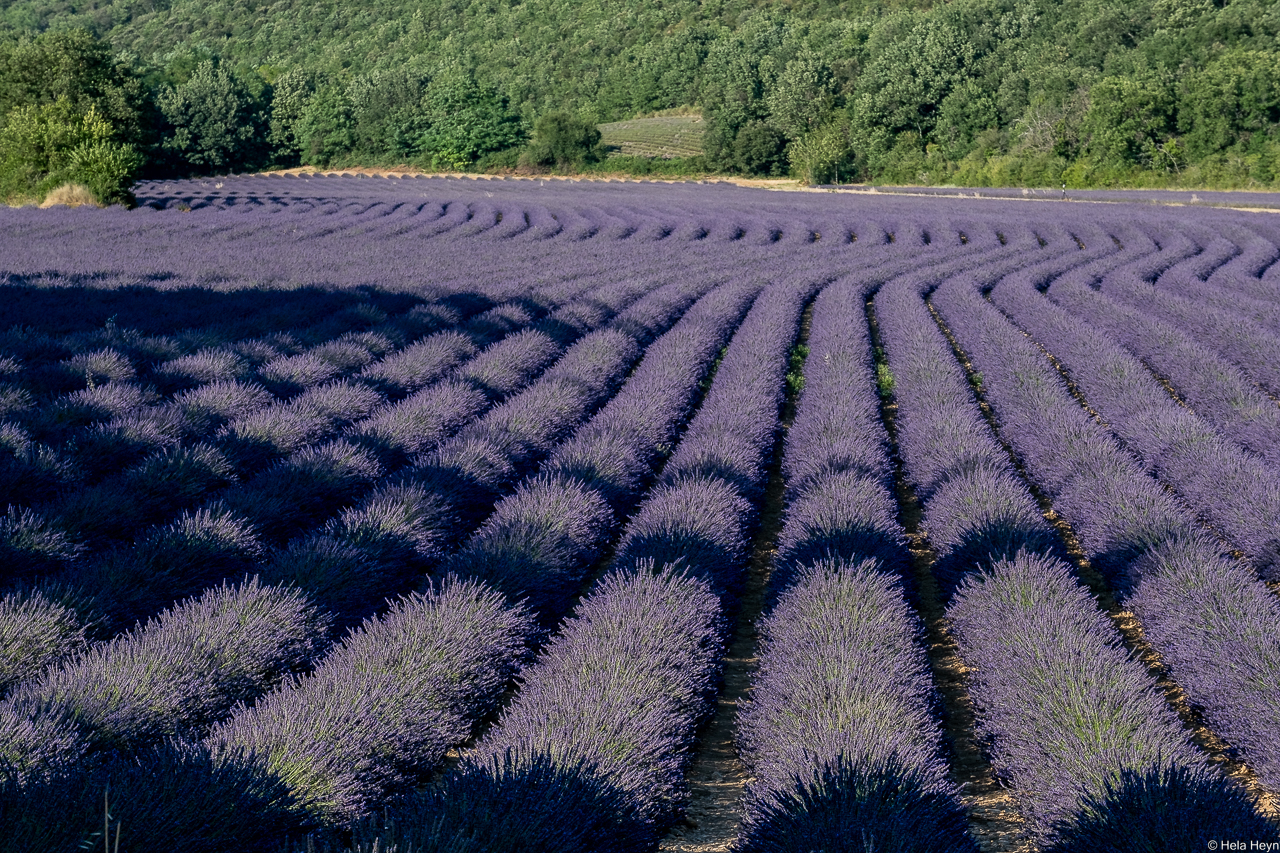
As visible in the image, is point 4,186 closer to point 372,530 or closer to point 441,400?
point 441,400

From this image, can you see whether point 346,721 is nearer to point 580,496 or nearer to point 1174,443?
point 580,496

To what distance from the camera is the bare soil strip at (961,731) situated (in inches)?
136

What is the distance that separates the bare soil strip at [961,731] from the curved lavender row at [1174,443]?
1690mm

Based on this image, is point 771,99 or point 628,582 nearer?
point 628,582

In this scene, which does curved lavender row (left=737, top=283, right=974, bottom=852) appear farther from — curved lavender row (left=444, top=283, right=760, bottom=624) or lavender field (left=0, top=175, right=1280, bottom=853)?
curved lavender row (left=444, top=283, right=760, bottom=624)

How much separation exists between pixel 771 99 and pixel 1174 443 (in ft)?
160

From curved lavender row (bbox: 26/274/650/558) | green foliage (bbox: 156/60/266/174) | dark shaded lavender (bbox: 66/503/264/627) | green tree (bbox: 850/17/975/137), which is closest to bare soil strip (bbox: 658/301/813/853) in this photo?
dark shaded lavender (bbox: 66/503/264/627)

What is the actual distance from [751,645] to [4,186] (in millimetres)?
30731

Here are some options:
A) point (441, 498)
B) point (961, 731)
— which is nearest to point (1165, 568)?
point (961, 731)

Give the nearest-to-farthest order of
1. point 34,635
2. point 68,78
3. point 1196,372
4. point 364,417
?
point 34,635, point 364,417, point 1196,372, point 68,78

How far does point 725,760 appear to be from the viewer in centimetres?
397

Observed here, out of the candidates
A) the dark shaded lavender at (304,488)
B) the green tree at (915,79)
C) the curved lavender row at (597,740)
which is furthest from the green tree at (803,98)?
the curved lavender row at (597,740)

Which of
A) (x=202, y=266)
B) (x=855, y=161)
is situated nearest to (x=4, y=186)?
(x=202, y=266)

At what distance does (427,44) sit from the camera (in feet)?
299
